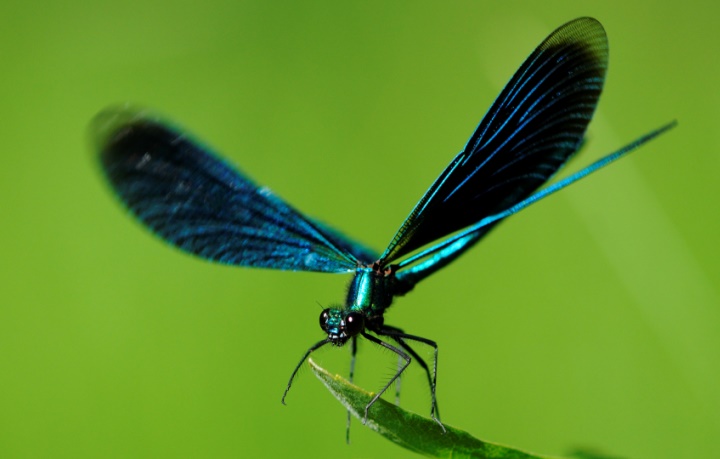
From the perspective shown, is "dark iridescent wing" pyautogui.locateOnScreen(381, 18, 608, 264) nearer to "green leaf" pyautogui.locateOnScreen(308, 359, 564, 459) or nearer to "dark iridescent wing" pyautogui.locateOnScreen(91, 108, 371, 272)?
"dark iridescent wing" pyautogui.locateOnScreen(91, 108, 371, 272)

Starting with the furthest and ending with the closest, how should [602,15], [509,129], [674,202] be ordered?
1. [602,15]
2. [674,202]
3. [509,129]

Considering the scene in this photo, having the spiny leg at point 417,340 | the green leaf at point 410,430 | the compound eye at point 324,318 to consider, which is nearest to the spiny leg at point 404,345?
the spiny leg at point 417,340

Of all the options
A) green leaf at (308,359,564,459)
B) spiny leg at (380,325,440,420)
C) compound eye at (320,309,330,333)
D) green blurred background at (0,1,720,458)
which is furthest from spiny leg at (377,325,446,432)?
green leaf at (308,359,564,459)

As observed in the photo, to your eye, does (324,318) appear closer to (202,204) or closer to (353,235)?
Answer: (202,204)

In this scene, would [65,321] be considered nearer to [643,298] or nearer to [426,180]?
[426,180]

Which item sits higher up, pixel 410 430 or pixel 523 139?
pixel 523 139

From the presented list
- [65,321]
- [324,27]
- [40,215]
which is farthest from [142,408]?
[324,27]

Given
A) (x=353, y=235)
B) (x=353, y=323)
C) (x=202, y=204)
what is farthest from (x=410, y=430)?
(x=353, y=235)

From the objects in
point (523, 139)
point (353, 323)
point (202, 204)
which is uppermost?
point (202, 204)
